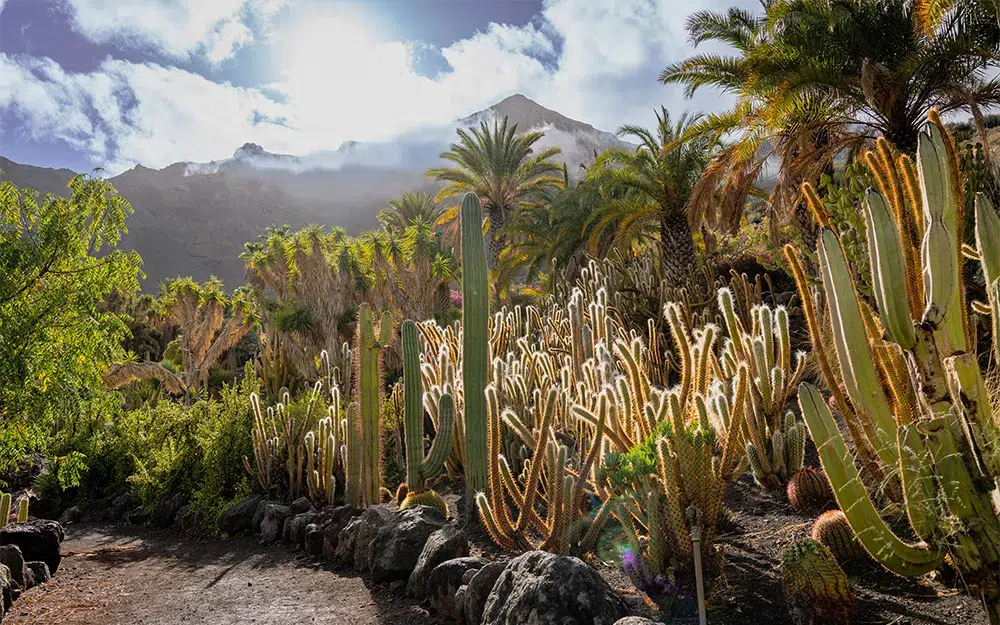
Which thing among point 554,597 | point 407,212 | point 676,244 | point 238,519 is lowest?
point 238,519

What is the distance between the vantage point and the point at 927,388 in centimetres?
230

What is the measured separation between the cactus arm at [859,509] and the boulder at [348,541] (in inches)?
141

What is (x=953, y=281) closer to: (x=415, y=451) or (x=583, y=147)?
(x=415, y=451)

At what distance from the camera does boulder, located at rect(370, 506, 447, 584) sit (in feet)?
13.9

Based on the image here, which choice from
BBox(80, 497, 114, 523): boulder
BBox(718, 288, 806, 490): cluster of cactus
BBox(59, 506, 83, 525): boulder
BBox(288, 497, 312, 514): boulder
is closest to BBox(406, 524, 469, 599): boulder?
BBox(718, 288, 806, 490): cluster of cactus

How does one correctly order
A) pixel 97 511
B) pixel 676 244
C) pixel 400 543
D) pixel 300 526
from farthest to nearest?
pixel 676 244, pixel 97 511, pixel 300 526, pixel 400 543

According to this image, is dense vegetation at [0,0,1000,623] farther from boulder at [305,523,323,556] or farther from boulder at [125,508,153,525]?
boulder at [305,523,323,556]

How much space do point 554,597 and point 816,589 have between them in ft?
3.52

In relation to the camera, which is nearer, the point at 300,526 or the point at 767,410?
the point at 767,410

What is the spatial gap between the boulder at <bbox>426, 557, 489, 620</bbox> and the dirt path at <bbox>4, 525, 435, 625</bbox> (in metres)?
0.12

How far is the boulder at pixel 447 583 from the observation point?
11.6 ft

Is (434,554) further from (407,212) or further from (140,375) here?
(407,212)

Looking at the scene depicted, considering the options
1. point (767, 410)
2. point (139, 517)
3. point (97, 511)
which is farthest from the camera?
point (97, 511)

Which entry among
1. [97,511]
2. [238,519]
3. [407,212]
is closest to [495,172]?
[407,212]
